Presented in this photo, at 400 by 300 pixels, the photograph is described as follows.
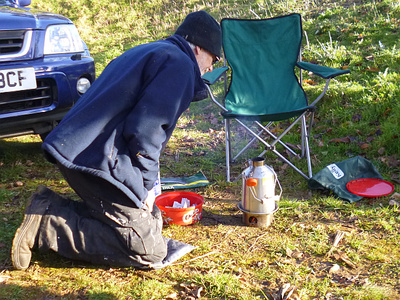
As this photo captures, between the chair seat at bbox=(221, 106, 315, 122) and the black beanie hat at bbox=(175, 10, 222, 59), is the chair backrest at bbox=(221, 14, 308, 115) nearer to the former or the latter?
the chair seat at bbox=(221, 106, 315, 122)

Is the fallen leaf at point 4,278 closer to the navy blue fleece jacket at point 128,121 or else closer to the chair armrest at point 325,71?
the navy blue fleece jacket at point 128,121

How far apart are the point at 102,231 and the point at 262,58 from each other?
259cm

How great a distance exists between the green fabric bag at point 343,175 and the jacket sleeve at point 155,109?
1590 mm

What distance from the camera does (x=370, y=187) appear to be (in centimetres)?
338

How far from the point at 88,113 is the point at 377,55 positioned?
4.14 meters

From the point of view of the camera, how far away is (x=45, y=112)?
11.4 ft

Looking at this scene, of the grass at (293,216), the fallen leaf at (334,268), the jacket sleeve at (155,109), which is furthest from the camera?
the fallen leaf at (334,268)

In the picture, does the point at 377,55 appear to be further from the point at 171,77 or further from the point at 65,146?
the point at 65,146

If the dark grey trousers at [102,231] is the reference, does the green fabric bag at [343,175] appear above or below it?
below

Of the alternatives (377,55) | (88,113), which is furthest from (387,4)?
(88,113)

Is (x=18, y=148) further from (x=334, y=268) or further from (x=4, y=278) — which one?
(x=334, y=268)

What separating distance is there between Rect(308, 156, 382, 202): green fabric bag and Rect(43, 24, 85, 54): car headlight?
231cm

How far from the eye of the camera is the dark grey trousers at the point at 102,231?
240cm

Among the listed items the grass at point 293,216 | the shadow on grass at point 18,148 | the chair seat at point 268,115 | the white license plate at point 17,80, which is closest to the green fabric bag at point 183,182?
the grass at point 293,216
